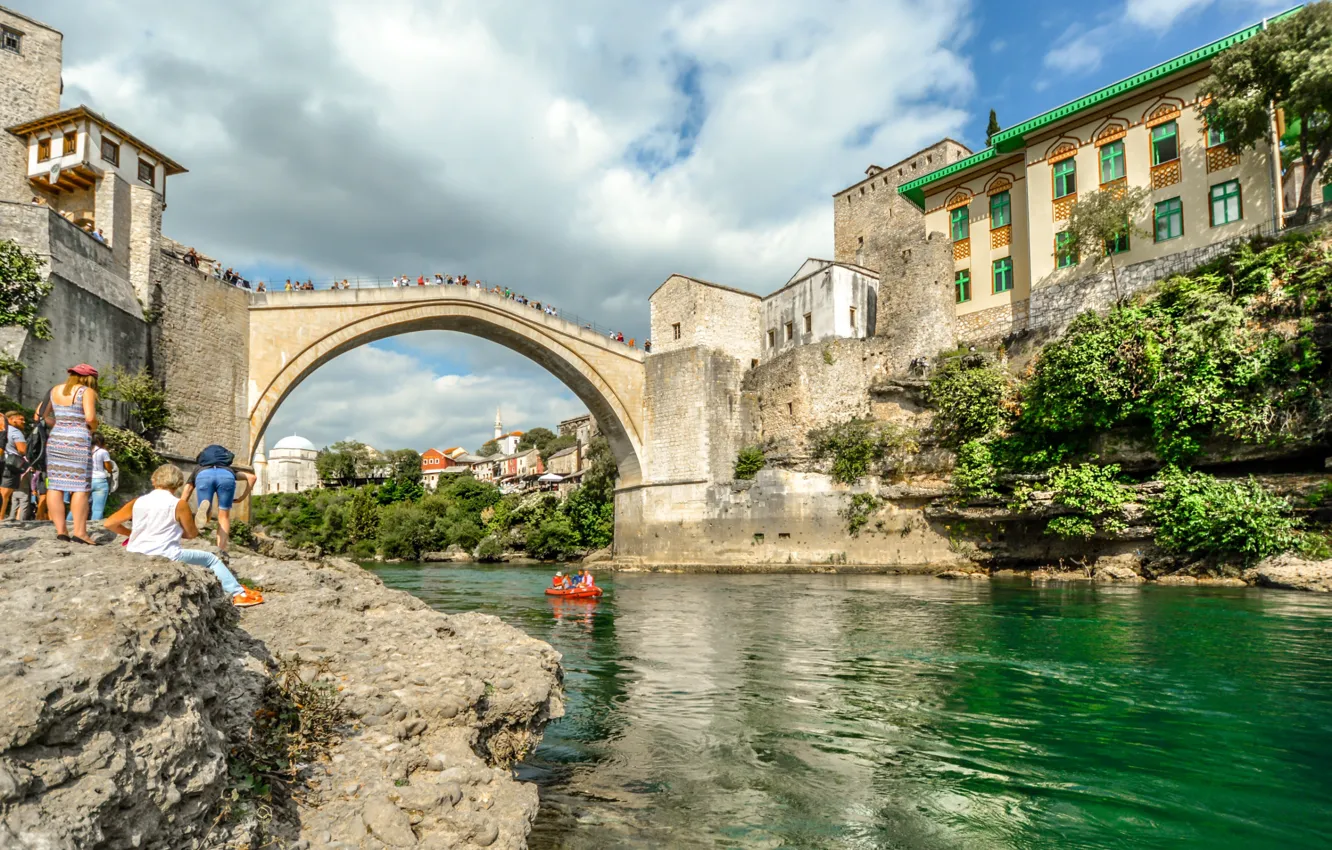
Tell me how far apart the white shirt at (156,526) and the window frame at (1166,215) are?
83.2ft

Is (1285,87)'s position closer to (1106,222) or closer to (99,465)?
(1106,222)

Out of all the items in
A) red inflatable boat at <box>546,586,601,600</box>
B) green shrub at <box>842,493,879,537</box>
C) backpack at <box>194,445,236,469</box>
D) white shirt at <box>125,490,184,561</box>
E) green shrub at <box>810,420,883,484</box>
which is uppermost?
green shrub at <box>810,420,883,484</box>

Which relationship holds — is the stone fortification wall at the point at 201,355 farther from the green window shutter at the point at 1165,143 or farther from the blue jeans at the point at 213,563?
the green window shutter at the point at 1165,143

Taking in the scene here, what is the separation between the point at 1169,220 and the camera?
22.3 m

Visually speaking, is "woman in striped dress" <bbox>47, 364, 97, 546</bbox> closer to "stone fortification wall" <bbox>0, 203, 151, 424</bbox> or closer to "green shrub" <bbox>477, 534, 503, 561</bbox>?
"stone fortification wall" <bbox>0, 203, 151, 424</bbox>

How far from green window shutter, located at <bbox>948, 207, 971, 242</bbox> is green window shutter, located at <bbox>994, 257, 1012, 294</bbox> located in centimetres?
181

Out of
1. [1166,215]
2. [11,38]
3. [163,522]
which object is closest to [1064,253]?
[1166,215]

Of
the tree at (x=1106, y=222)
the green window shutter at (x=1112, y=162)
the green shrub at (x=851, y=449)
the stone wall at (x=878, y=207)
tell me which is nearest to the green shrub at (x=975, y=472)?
the green shrub at (x=851, y=449)

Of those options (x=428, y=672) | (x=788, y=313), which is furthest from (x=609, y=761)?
(x=788, y=313)

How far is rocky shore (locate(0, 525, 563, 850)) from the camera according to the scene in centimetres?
205

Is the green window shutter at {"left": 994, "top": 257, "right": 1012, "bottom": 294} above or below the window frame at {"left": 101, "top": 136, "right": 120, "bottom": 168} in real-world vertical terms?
below

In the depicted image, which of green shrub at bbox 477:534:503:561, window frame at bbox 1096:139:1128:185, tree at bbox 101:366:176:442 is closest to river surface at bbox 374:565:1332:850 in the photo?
tree at bbox 101:366:176:442

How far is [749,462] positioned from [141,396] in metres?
20.0

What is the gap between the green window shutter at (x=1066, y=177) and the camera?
959 inches
